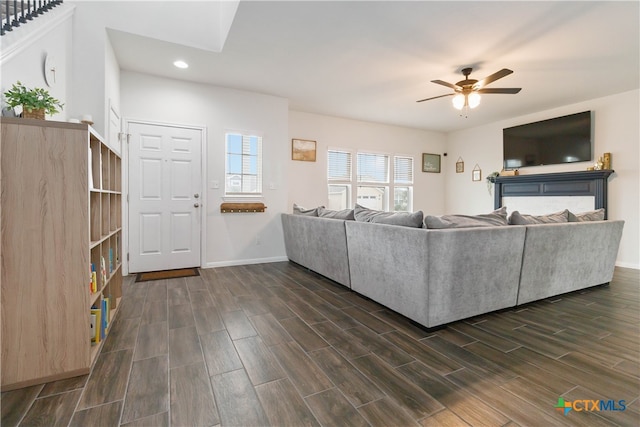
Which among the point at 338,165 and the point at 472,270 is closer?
the point at 472,270

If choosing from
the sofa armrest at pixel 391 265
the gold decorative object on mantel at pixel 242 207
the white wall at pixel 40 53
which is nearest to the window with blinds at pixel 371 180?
the gold decorative object on mantel at pixel 242 207

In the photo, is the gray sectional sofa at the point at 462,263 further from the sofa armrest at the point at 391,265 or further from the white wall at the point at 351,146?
the white wall at the point at 351,146

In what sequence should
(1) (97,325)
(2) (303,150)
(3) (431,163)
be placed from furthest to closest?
(3) (431,163) < (2) (303,150) < (1) (97,325)

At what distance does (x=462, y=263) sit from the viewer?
7.16 ft

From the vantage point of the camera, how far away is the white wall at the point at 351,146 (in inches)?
216

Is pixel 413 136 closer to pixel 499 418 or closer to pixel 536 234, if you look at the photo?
pixel 536 234

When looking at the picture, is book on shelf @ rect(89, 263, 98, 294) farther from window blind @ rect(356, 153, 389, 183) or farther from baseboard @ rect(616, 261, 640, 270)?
baseboard @ rect(616, 261, 640, 270)

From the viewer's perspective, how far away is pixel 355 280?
2982 millimetres

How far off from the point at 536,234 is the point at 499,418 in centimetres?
183

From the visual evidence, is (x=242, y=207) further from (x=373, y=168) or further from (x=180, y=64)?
(x=373, y=168)

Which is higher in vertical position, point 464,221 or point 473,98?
point 473,98

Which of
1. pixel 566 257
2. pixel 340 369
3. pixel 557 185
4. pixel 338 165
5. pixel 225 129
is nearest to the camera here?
pixel 340 369

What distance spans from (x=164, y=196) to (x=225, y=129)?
1285 millimetres

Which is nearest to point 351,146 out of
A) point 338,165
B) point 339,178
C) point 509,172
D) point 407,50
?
point 338,165
